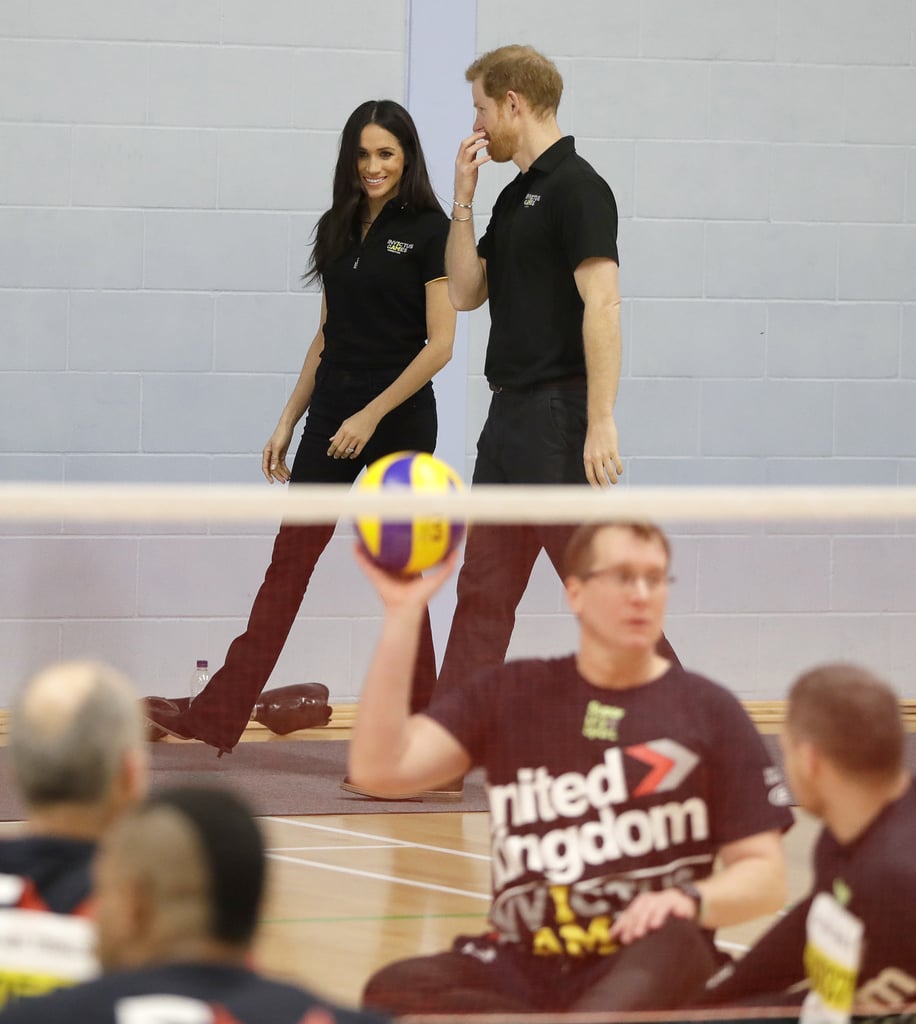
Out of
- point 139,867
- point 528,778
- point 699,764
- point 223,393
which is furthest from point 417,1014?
point 223,393

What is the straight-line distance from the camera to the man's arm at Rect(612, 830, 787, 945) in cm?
250

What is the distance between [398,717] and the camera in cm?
251

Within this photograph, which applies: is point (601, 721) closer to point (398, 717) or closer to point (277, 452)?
point (398, 717)

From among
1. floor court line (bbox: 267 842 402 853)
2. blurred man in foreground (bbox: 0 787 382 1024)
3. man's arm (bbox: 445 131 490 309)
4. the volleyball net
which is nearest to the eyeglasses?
the volleyball net

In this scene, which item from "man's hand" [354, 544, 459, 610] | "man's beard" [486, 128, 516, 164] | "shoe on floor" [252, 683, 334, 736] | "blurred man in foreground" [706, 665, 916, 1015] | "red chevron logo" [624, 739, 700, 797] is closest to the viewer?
"blurred man in foreground" [706, 665, 916, 1015]

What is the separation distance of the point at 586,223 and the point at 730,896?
2.21 metres

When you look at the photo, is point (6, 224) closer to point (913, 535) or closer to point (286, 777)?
point (286, 777)

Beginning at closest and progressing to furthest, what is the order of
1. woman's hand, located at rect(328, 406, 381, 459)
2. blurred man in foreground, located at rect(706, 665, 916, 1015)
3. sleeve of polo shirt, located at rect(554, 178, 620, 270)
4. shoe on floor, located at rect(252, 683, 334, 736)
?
1. blurred man in foreground, located at rect(706, 665, 916, 1015)
2. shoe on floor, located at rect(252, 683, 334, 736)
3. sleeve of polo shirt, located at rect(554, 178, 620, 270)
4. woman's hand, located at rect(328, 406, 381, 459)

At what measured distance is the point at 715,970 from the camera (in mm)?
2578

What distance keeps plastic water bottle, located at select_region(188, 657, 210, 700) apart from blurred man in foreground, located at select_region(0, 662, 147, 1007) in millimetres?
1251

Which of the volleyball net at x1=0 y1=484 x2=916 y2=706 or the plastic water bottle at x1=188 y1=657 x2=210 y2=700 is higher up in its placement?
the volleyball net at x1=0 y1=484 x2=916 y2=706

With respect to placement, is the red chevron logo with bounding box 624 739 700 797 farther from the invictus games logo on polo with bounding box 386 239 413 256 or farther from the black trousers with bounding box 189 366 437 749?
the invictus games logo on polo with bounding box 386 239 413 256

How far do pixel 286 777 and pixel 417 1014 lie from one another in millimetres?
1683

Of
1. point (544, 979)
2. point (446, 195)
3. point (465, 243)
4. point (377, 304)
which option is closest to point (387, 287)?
point (377, 304)
